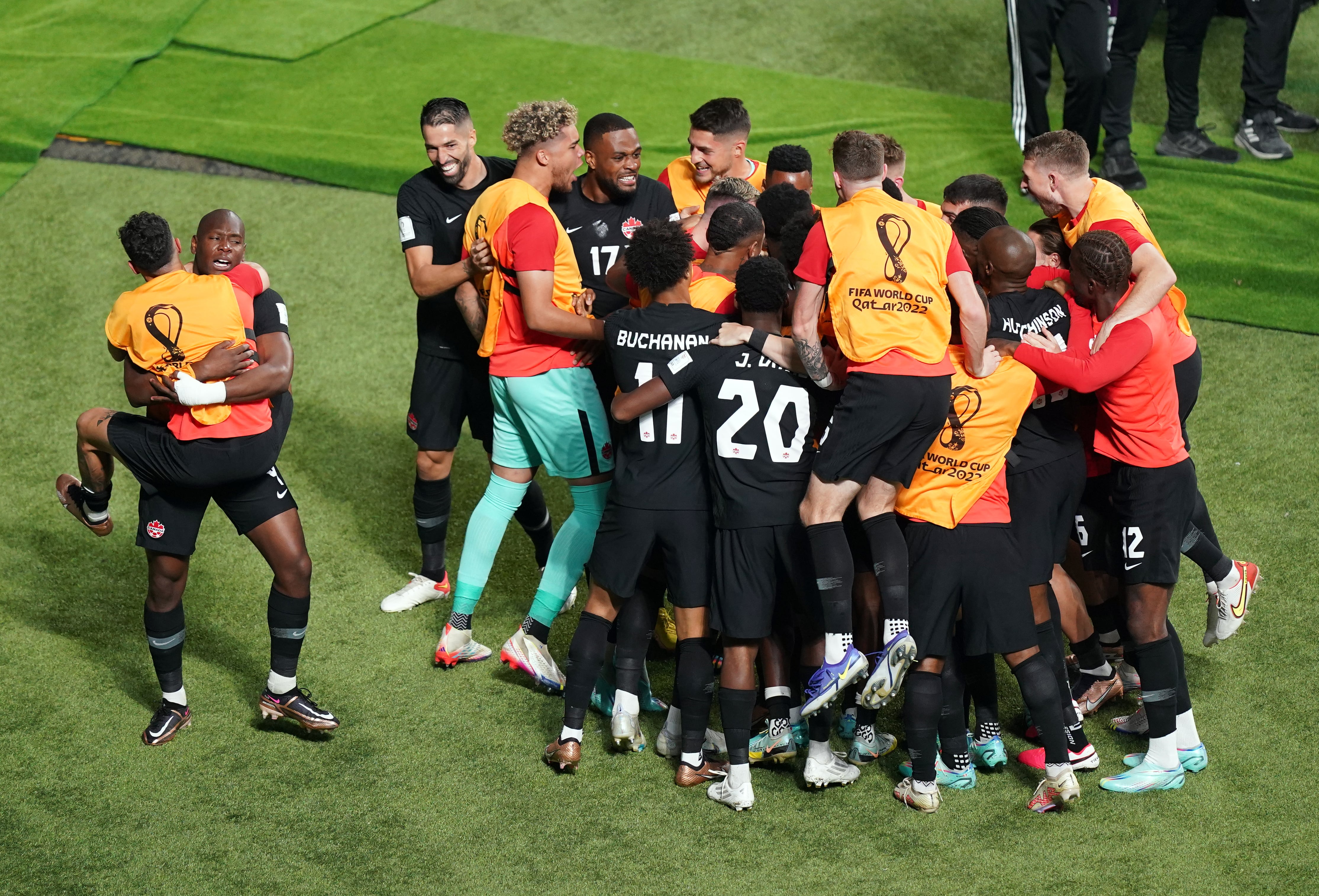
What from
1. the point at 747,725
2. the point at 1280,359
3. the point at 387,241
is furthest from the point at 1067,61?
the point at 747,725

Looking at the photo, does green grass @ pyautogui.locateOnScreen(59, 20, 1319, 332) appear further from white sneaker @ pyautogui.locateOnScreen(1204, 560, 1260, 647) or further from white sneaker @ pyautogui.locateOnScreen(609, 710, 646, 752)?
white sneaker @ pyautogui.locateOnScreen(609, 710, 646, 752)

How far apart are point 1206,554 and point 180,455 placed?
3.75 metres

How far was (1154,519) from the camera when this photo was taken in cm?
426

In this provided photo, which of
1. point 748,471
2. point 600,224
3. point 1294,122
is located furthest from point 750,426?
point 1294,122

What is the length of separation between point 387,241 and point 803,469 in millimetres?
5281

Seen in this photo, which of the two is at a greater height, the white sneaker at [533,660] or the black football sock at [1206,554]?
the black football sock at [1206,554]

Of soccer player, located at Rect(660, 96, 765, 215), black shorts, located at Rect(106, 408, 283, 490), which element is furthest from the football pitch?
soccer player, located at Rect(660, 96, 765, 215)

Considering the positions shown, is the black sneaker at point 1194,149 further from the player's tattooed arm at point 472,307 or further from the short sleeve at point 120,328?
the short sleeve at point 120,328

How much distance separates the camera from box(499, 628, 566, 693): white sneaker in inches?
192

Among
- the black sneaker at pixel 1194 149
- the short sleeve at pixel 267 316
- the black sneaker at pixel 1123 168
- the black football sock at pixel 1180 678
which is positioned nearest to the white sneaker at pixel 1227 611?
the black football sock at pixel 1180 678

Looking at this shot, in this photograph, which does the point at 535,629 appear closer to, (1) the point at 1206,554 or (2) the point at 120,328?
(2) the point at 120,328

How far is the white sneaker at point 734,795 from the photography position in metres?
4.19

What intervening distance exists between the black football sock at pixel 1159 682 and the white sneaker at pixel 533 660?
2.10 meters

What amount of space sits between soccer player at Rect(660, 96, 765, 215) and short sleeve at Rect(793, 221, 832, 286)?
4.15 ft
